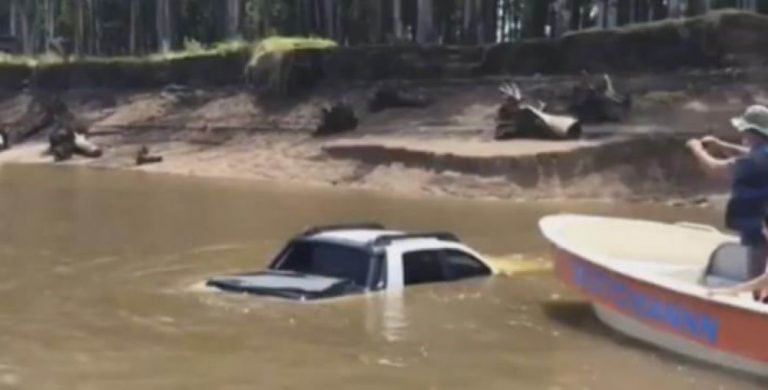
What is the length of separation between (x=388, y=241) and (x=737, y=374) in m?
4.68

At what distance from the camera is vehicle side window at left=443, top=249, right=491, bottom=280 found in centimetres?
1554

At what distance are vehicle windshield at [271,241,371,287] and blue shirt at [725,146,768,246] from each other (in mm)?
4066

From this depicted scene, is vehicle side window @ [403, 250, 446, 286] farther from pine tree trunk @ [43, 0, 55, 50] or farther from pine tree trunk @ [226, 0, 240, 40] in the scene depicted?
pine tree trunk @ [43, 0, 55, 50]

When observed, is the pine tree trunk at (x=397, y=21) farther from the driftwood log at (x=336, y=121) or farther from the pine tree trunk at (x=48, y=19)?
the pine tree trunk at (x=48, y=19)

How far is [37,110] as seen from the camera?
173ft

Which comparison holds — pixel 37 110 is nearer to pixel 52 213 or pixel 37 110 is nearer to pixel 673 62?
pixel 673 62

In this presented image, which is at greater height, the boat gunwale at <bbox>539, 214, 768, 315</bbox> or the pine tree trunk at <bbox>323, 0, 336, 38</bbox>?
A: the boat gunwale at <bbox>539, 214, 768, 315</bbox>

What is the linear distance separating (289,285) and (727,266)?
4200mm

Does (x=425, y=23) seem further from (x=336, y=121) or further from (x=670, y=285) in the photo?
(x=670, y=285)

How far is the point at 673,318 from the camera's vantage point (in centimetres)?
1152

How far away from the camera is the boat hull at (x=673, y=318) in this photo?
1055 cm

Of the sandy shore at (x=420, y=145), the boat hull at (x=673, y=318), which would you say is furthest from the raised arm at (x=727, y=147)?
the sandy shore at (x=420, y=145)

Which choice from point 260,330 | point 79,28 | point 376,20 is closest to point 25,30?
point 79,28

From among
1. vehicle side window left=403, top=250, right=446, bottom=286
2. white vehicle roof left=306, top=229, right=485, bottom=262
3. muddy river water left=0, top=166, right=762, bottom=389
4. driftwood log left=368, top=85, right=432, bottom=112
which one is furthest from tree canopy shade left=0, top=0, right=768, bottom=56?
vehicle side window left=403, top=250, right=446, bottom=286
